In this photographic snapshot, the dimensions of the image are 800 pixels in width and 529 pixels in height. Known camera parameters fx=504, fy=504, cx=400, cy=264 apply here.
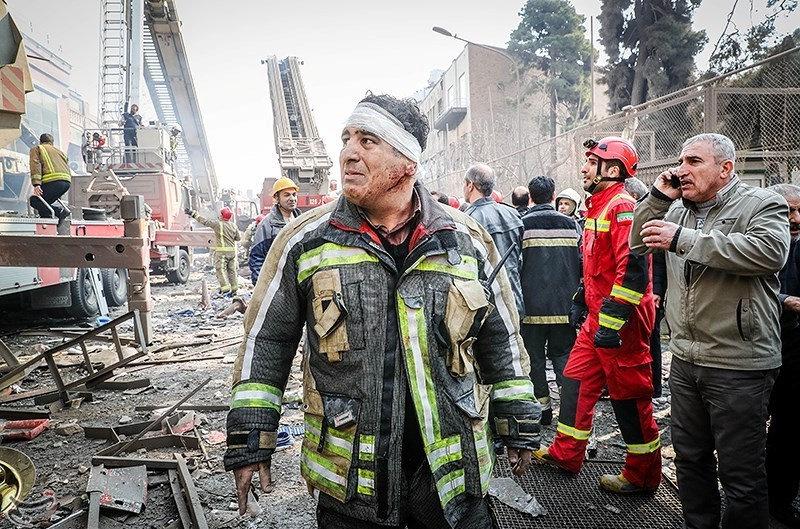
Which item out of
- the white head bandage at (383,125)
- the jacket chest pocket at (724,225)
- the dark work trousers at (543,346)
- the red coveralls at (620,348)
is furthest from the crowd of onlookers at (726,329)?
the dark work trousers at (543,346)

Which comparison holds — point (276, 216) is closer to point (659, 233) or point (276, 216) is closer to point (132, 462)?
point (132, 462)

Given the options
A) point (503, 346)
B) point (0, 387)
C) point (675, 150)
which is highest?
point (675, 150)

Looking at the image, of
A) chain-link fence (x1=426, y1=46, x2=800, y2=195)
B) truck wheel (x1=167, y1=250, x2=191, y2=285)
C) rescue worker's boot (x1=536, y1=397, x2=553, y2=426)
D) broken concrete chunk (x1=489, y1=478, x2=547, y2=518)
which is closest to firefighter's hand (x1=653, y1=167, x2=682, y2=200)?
broken concrete chunk (x1=489, y1=478, x2=547, y2=518)

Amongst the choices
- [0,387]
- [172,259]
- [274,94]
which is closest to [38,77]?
[274,94]

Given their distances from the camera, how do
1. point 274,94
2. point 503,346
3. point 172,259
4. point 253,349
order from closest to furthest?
1. point 253,349
2. point 503,346
3. point 172,259
4. point 274,94

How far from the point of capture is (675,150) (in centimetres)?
912

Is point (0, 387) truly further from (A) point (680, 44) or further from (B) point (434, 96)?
(B) point (434, 96)

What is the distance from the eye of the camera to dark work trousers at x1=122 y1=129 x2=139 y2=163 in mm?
14000

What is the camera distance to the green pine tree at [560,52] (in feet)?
85.3

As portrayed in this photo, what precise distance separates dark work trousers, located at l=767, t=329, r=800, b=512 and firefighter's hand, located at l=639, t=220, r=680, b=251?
1184 mm

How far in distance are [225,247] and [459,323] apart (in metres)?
9.69

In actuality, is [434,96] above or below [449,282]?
above

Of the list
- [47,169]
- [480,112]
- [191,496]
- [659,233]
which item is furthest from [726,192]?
[480,112]

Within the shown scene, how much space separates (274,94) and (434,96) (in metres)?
25.6
